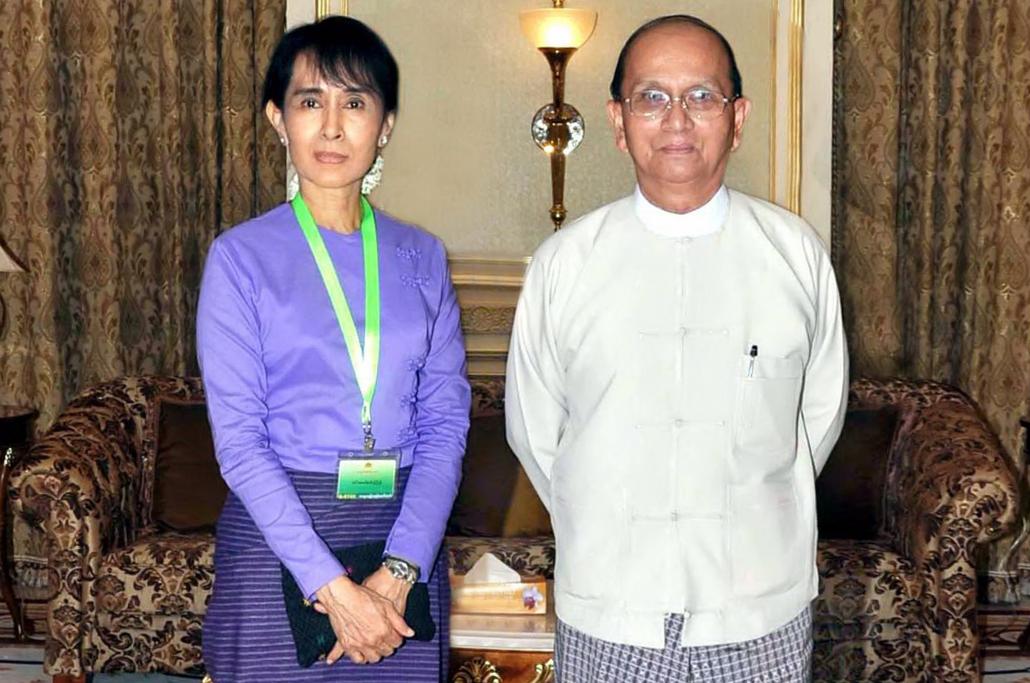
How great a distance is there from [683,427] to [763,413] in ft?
0.37

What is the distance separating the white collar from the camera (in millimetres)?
2129

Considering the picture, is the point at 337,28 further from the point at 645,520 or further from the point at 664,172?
the point at 645,520

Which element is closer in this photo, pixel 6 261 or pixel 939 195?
pixel 6 261

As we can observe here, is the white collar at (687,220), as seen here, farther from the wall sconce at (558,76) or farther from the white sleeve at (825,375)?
the wall sconce at (558,76)

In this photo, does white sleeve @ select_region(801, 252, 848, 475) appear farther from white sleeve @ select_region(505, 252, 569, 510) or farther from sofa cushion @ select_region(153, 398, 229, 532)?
sofa cushion @ select_region(153, 398, 229, 532)

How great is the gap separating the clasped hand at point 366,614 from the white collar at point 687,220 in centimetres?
61

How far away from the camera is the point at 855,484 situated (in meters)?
4.66

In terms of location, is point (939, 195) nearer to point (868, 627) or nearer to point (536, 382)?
point (868, 627)

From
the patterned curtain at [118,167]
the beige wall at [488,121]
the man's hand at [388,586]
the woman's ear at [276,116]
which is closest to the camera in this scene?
the man's hand at [388,586]

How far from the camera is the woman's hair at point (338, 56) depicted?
2.22 meters

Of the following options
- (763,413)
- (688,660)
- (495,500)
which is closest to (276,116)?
(763,413)

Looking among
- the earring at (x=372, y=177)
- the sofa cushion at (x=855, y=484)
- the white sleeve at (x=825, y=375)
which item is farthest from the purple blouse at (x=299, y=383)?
the sofa cushion at (x=855, y=484)

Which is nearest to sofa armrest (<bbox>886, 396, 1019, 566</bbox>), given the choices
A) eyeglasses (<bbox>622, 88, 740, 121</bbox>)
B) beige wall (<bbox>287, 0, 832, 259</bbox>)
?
beige wall (<bbox>287, 0, 832, 259</bbox>)

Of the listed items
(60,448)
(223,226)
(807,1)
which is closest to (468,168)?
(223,226)
